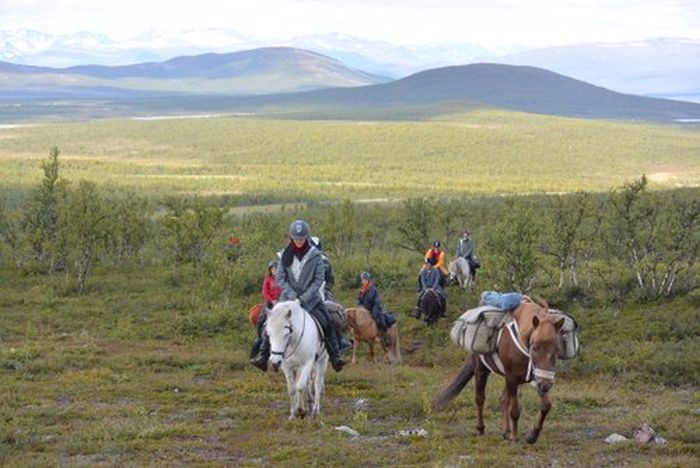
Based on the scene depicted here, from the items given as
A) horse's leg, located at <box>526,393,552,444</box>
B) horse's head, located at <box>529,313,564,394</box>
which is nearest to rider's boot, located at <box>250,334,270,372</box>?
horse's leg, located at <box>526,393,552,444</box>

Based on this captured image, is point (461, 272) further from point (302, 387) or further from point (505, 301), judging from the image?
point (505, 301)

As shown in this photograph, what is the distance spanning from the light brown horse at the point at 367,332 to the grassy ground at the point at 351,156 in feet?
163

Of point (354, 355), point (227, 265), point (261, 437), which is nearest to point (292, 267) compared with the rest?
point (261, 437)

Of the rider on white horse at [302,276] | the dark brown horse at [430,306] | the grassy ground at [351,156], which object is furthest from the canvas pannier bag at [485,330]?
the grassy ground at [351,156]

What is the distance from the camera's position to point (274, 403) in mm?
13625

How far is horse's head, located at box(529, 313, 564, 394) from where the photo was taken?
9.77 metres

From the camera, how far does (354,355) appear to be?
59.9 feet

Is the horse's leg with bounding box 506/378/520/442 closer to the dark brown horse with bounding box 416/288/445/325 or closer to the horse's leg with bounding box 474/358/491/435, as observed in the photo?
the horse's leg with bounding box 474/358/491/435

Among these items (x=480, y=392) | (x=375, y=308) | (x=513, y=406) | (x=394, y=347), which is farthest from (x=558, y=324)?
(x=394, y=347)

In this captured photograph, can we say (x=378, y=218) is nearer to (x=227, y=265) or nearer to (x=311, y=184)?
(x=227, y=265)

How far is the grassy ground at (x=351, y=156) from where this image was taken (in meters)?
80.1

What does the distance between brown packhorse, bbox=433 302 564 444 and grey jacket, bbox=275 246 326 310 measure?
208 centimetres

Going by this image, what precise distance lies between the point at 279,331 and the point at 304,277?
1.01 metres

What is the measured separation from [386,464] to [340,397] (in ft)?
13.9
